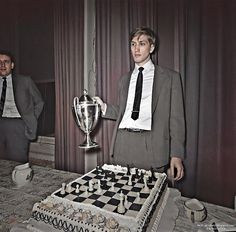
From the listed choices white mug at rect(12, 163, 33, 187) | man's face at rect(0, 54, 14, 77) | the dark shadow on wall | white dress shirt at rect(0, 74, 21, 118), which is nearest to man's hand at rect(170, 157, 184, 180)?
white mug at rect(12, 163, 33, 187)

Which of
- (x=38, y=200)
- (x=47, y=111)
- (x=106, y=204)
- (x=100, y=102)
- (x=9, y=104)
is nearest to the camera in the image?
(x=106, y=204)

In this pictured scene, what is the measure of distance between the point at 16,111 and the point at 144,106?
0.95 m

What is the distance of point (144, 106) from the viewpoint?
1.43 metres

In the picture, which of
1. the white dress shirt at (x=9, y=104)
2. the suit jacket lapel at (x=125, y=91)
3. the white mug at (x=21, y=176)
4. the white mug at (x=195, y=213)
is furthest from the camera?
the white dress shirt at (x=9, y=104)

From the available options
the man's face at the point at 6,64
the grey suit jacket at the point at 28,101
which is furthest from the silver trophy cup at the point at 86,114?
the man's face at the point at 6,64

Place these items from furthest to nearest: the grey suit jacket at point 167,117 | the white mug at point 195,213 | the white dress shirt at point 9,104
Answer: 1. the white dress shirt at point 9,104
2. the grey suit jacket at point 167,117
3. the white mug at point 195,213

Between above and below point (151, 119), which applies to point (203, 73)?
above

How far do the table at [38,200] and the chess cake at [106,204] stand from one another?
3.9 inches

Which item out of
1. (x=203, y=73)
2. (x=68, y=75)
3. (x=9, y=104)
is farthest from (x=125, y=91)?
(x=9, y=104)

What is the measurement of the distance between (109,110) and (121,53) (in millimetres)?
450

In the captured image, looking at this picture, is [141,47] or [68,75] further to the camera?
[68,75]

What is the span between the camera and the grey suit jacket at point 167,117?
1.38m

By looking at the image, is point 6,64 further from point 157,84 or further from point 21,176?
point 157,84

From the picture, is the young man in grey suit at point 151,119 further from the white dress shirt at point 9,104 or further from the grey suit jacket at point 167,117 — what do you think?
the white dress shirt at point 9,104
